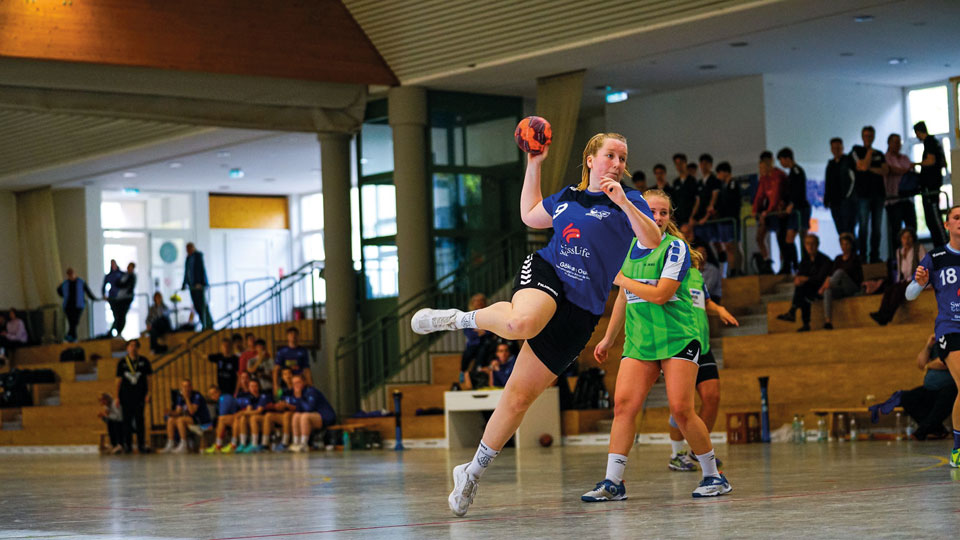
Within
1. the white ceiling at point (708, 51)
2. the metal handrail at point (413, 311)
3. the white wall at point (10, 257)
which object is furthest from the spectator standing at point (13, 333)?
the metal handrail at point (413, 311)

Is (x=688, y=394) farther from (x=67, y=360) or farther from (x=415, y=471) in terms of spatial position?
(x=67, y=360)

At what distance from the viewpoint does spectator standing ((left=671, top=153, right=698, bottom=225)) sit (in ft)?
58.9

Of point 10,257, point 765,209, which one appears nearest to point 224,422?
point 765,209

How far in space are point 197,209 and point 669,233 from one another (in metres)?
24.5

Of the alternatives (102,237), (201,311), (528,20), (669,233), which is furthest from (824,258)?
(102,237)

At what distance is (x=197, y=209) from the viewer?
99.4 feet

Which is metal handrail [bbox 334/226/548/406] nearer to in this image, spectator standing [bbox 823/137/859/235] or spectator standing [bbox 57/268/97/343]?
spectator standing [bbox 823/137/859/235]

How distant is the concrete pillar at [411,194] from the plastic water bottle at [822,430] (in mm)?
7510

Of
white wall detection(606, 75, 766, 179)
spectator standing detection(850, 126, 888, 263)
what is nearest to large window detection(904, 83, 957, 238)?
white wall detection(606, 75, 766, 179)

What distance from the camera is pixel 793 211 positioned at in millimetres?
17297

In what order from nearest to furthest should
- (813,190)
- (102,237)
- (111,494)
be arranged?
1. (111,494)
2. (813,190)
3. (102,237)

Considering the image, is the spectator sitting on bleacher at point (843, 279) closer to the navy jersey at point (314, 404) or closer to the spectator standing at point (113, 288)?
the navy jersey at point (314, 404)

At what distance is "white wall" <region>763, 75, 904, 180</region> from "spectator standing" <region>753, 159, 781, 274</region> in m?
2.75

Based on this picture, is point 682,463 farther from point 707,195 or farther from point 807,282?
point 707,195
